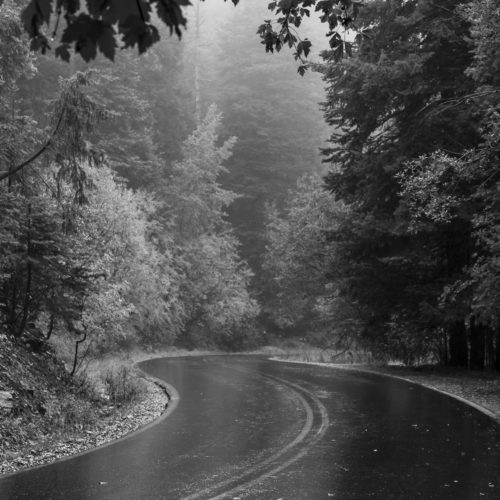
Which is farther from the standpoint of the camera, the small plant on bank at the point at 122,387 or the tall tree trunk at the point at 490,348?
the tall tree trunk at the point at 490,348

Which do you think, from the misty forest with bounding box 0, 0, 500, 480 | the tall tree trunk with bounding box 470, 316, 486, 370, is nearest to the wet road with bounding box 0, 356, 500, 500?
the misty forest with bounding box 0, 0, 500, 480

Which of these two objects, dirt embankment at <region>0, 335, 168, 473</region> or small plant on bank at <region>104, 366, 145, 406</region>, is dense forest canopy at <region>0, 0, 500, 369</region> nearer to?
dirt embankment at <region>0, 335, 168, 473</region>

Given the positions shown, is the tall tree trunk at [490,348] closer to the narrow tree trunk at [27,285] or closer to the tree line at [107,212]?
the tree line at [107,212]

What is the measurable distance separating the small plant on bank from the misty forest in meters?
0.99

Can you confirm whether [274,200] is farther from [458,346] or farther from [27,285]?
[27,285]

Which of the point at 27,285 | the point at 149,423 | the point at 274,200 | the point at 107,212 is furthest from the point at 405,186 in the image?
the point at 274,200

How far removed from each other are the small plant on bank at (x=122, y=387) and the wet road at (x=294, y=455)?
3.85 ft

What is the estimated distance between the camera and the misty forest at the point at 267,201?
36.9ft

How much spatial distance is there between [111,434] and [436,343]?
1565 cm

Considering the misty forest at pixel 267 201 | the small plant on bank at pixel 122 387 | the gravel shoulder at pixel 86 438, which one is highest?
the misty forest at pixel 267 201

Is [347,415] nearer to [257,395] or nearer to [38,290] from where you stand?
[257,395]

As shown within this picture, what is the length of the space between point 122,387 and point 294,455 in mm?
6783

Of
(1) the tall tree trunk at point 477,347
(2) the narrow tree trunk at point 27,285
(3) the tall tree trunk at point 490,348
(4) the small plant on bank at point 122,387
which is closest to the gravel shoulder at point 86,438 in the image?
(4) the small plant on bank at point 122,387

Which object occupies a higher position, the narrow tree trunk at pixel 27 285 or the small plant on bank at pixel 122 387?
the narrow tree trunk at pixel 27 285
